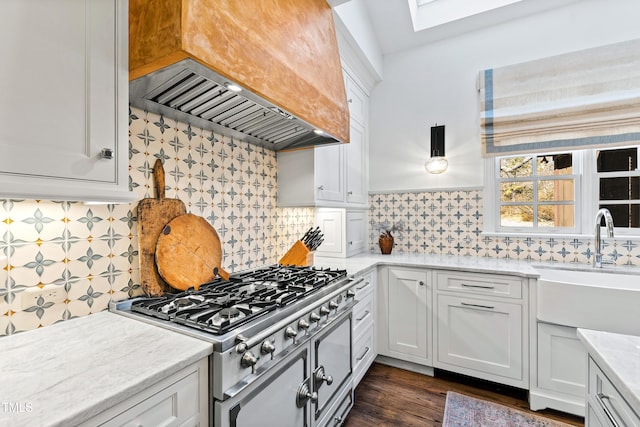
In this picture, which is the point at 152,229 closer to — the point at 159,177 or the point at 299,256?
the point at 159,177

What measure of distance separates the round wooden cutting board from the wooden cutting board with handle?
0.03m

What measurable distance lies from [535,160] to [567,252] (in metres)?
0.84

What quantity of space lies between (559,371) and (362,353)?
50.6 inches

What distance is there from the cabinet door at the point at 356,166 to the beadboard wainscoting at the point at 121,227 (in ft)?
2.78

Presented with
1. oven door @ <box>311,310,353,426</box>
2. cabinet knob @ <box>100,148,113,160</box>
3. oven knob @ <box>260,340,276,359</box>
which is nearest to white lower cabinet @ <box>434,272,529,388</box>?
oven door @ <box>311,310,353,426</box>

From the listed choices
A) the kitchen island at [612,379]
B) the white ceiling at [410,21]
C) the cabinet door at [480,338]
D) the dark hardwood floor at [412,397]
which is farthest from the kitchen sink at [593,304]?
the white ceiling at [410,21]

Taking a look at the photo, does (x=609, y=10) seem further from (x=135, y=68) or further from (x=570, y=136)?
(x=135, y=68)

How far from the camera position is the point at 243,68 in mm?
1129

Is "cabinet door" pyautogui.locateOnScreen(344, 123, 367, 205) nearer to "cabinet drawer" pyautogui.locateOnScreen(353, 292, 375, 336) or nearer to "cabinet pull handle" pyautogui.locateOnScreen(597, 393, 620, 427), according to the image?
"cabinet drawer" pyautogui.locateOnScreen(353, 292, 375, 336)

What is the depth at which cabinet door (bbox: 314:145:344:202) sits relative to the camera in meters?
2.12

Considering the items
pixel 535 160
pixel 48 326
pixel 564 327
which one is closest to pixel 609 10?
pixel 535 160

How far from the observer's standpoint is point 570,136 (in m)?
2.38

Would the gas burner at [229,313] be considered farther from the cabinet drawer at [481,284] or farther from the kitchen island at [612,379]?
the cabinet drawer at [481,284]

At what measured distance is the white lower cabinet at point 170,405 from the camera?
0.69m
